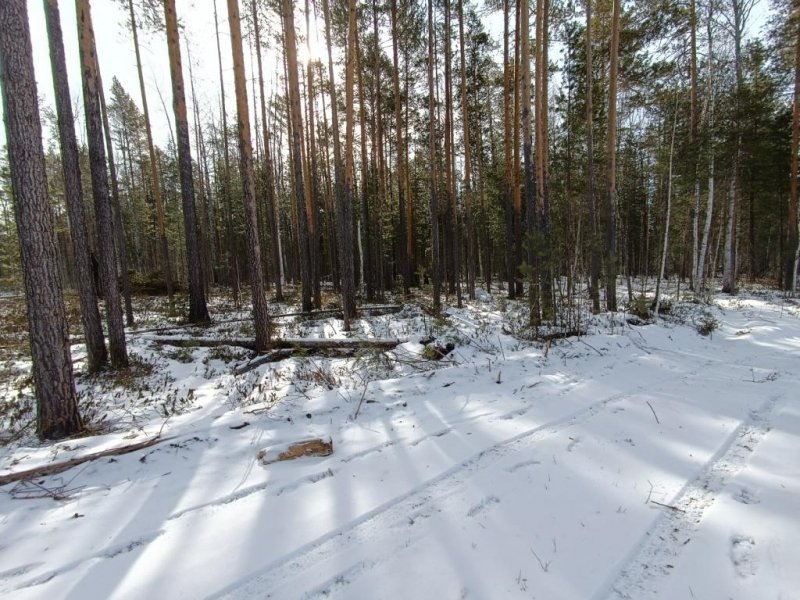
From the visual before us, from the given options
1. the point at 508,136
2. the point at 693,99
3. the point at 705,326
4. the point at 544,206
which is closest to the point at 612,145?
the point at 544,206

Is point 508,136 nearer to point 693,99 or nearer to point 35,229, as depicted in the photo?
point 693,99

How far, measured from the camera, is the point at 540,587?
1.92 m

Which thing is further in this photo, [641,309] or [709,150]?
[709,150]

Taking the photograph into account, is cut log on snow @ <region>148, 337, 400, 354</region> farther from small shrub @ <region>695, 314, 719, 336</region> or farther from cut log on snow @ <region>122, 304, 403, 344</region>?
small shrub @ <region>695, 314, 719, 336</region>

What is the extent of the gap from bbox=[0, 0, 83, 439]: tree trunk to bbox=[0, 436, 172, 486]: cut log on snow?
1110 mm

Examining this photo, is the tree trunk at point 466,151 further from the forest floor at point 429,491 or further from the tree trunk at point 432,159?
the forest floor at point 429,491

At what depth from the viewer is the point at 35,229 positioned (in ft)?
12.4

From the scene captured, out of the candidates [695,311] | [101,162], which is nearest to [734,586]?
[101,162]

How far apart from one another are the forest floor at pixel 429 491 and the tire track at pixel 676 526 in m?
0.01

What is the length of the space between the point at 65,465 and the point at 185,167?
9.60 meters

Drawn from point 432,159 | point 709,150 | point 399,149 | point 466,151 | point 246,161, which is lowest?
point 246,161

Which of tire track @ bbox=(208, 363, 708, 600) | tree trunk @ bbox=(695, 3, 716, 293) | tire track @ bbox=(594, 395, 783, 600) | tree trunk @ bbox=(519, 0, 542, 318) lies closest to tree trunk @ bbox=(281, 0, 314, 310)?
tree trunk @ bbox=(519, 0, 542, 318)

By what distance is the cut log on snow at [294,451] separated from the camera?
3393 mm

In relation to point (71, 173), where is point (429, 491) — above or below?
below
